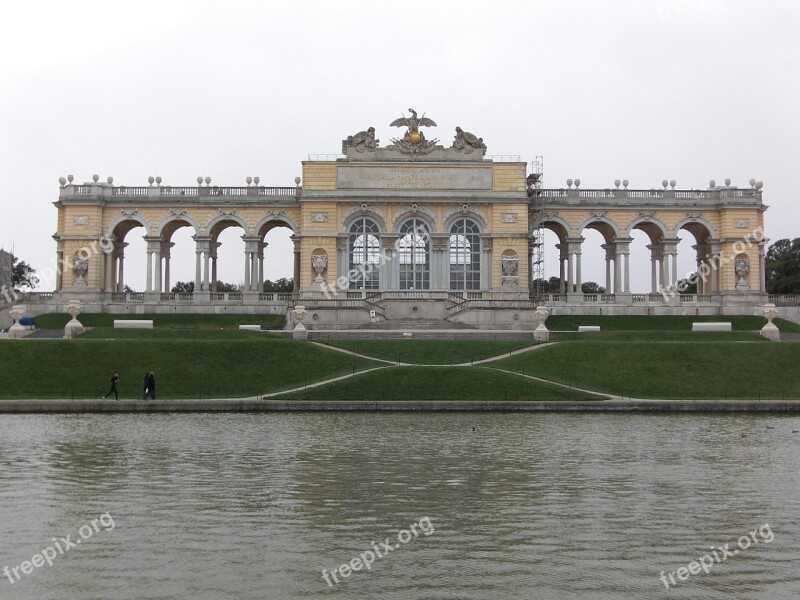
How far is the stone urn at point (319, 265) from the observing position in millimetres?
67938

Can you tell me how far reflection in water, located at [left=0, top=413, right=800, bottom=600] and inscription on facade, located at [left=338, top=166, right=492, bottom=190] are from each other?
44.5 metres

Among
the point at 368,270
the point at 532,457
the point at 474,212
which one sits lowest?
the point at 532,457

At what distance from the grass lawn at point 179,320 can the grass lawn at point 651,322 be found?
1936 centimetres

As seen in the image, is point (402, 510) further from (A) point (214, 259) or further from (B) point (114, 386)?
(A) point (214, 259)

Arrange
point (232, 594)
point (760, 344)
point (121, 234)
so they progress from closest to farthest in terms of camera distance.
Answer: point (232, 594)
point (760, 344)
point (121, 234)

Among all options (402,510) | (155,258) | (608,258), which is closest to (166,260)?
(155,258)

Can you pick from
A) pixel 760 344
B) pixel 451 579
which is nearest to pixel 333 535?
pixel 451 579

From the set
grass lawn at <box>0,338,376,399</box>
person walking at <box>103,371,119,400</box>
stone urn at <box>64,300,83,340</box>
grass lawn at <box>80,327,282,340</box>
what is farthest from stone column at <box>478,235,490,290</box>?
person walking at <box>103,371,119,400</box>

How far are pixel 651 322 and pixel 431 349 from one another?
2254cm

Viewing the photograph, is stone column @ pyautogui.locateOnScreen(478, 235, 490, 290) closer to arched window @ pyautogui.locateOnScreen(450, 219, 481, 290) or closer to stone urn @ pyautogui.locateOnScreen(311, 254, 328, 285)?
arched window @ pyautogui.locateOnScreen(450, 219, 481, 290)

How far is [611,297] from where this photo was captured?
69.4m

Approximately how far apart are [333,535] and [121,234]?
213 feet

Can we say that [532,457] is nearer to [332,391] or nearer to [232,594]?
[232,594]

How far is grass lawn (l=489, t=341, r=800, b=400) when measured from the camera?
37.4m
